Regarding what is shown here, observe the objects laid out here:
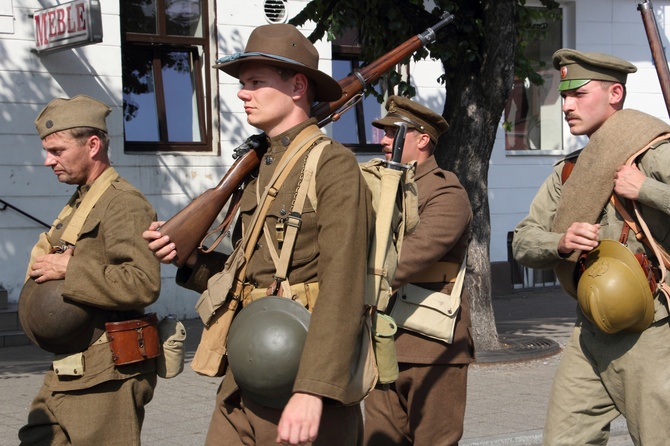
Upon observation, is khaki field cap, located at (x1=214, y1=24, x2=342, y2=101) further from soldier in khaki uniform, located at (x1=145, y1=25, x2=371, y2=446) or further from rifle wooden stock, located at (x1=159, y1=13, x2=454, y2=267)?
rifle wooden stock, located at (x1=159, y1=13, x2=454, y2=267)

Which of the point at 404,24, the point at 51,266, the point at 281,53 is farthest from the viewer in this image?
the point at 404,24

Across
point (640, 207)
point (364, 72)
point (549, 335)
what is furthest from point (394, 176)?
point (549, 335)

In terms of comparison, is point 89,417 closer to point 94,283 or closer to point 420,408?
point 94,283

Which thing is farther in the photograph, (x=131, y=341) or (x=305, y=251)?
(x=131, y=341)

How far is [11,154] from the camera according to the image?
1243cm

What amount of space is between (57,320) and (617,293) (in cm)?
232

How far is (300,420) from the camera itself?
10.7 ft

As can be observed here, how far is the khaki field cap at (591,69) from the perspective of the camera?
491cm

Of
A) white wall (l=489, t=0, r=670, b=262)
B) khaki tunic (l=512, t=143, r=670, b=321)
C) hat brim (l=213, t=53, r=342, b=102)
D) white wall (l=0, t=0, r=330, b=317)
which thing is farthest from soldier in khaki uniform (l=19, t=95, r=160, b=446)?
white wall (l=489, t=0, r=670, b=262)

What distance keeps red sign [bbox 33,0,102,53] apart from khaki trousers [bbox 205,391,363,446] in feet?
27.2

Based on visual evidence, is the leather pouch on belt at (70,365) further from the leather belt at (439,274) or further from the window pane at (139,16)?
the window pane at (139,16)

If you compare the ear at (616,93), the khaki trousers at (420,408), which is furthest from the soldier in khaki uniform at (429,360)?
the ear at (616,93)

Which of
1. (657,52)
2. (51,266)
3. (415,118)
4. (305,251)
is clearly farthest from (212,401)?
(305,251)

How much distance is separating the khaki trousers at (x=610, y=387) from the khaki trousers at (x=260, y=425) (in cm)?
140
